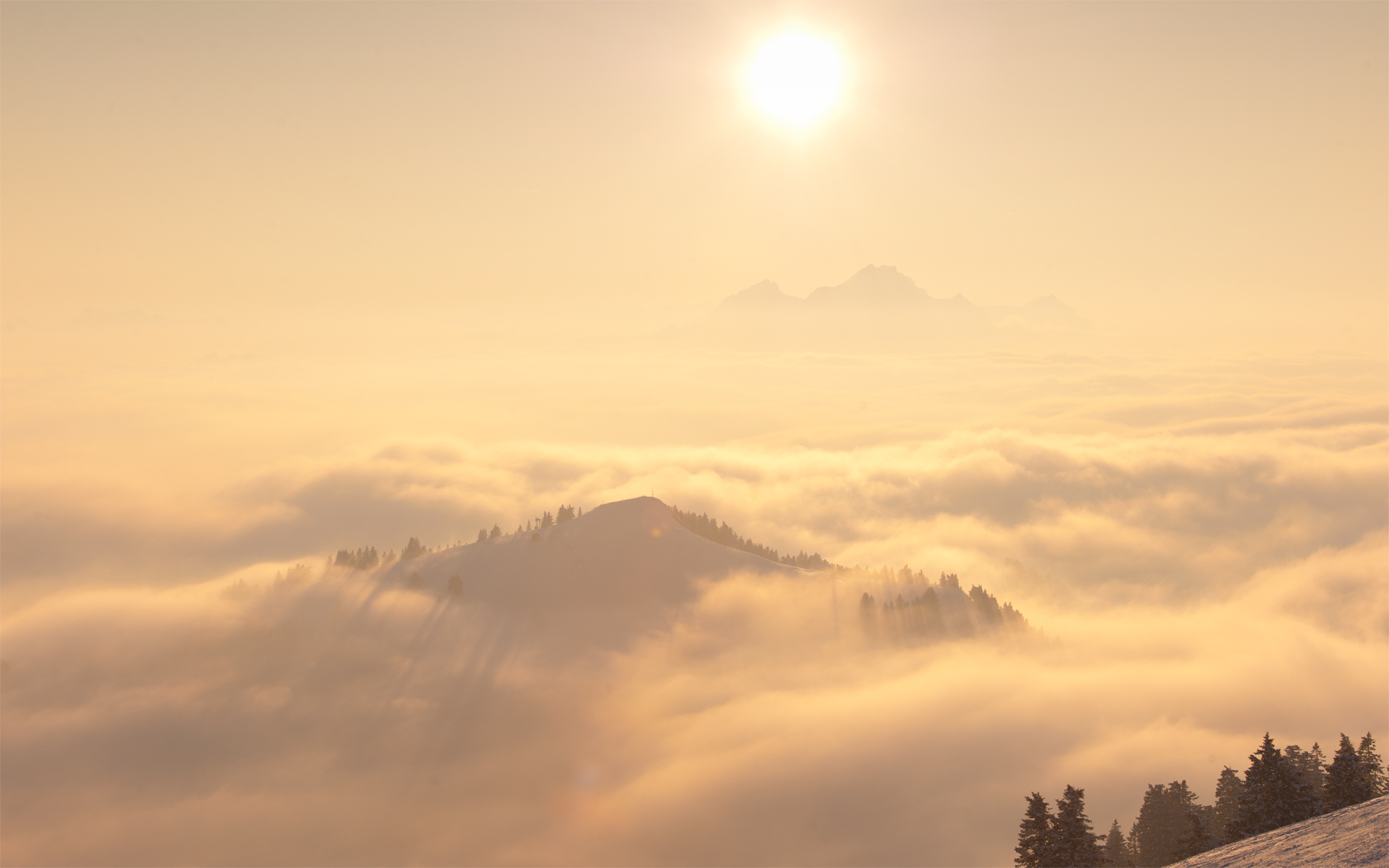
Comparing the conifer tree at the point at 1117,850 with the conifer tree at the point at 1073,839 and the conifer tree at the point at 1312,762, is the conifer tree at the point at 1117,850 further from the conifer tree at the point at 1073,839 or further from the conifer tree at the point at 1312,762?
the conifer tree at the point at 1073,839

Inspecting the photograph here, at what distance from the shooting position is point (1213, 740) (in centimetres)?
16675

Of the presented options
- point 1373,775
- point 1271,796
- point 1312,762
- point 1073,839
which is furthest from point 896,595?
point 1073,839

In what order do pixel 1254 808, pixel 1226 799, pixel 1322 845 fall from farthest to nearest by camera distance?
pixel 1226 799, pixel 1254 808, pixel 1322 845

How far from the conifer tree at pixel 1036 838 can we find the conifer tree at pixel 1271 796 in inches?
577

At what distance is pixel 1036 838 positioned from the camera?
5584cm

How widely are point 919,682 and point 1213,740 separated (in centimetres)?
7467

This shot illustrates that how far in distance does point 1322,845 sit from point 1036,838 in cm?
1896

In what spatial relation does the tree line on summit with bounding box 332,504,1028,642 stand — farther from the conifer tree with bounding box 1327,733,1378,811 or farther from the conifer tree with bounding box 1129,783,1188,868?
the conifer tree with bounding box 1327,733,1378,811

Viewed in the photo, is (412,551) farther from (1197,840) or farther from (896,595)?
(1197,840)

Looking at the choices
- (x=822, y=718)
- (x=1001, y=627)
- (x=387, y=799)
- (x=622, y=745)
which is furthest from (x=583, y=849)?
(x=1001, y=627)

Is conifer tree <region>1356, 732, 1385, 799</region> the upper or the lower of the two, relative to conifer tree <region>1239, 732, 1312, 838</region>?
upper

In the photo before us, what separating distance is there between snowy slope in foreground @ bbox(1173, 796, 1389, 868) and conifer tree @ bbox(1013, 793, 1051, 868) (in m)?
8.68

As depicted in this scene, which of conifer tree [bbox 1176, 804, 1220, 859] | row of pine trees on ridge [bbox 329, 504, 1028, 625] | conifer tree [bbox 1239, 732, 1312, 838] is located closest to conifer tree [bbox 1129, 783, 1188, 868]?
conifer tree [bbox 1176, 804, 1220, 859]

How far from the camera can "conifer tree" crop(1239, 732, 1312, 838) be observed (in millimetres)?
54906
